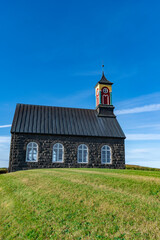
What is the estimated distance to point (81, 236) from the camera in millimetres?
7164

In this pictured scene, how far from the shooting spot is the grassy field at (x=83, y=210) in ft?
24.5

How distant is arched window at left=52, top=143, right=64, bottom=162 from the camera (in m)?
24.5

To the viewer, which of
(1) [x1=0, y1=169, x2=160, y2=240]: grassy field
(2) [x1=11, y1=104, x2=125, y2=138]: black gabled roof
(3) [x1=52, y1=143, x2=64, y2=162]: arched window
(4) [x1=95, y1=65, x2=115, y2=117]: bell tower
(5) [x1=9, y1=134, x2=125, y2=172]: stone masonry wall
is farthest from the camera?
(4) [x1=95, y1=65, x2=115, y2=117]: bell tower

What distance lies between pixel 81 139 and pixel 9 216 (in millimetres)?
16354

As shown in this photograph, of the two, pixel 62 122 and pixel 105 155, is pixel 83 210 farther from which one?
pixel 62 122

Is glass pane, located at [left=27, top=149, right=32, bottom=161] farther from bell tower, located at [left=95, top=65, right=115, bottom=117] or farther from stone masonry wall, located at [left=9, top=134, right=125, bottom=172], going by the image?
bell tower, located at [left=95, top=65, right=115, bottom=117]

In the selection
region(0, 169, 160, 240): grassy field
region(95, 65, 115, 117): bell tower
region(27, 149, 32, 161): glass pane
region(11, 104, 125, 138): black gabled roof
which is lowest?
region(0, 169, 160, 240): grassy field

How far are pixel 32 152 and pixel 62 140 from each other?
366 centimetres

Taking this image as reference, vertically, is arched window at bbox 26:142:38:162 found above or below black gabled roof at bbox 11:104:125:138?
below

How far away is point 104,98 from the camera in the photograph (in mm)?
30906

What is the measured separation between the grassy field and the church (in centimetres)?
1058

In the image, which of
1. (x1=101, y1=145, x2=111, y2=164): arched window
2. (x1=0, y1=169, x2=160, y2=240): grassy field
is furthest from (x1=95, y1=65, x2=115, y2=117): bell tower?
(x1=0, y1=169, x2=160, y2=240): grassy field

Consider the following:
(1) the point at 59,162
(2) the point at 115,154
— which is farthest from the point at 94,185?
(2) the point at 115,154

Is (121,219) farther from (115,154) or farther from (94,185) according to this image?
(115,154)
